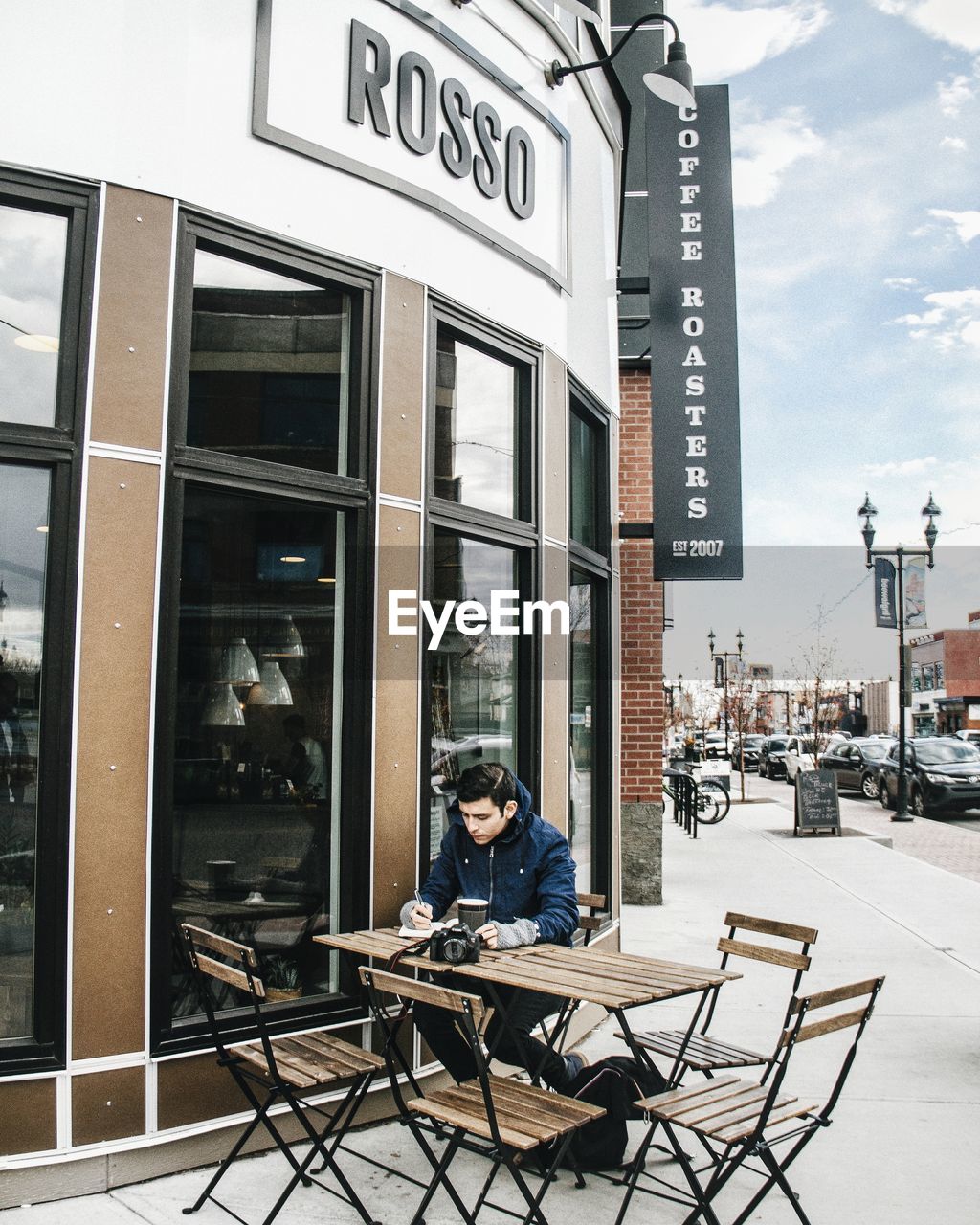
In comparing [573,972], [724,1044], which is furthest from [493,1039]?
[724,1044]

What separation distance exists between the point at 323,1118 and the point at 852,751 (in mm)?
26156

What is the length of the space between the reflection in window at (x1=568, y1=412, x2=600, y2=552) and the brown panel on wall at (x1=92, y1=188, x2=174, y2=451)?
118 inches

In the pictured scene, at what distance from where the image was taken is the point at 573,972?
4051mm

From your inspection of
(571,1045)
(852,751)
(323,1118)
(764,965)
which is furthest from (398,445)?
(852,751)

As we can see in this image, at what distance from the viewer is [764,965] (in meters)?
8.41

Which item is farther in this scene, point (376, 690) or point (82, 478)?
point (376, 690)

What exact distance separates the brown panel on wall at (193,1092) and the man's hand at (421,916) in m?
0.94

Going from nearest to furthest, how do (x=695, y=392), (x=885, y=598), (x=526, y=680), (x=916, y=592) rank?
Answer: (x=526, y=680) < (x=695, y=392) < (x=916, y=592) < (x=885, y=598)

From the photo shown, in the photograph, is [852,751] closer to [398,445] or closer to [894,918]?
[894,918]

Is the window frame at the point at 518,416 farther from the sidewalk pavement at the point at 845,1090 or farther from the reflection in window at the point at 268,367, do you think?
the sidewalk pavement at the point at 845,1090

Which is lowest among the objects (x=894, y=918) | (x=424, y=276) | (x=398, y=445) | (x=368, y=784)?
(x=894, y=918)

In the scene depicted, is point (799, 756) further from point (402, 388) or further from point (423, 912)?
point (423, 912)

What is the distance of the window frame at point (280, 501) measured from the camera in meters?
4.34

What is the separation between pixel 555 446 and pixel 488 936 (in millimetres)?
3158
